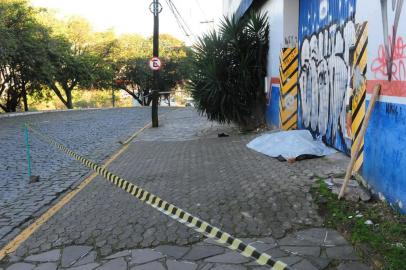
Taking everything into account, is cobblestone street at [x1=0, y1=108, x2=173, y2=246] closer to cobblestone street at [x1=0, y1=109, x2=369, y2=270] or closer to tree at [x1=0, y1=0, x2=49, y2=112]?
cobblestone street at [x1=0, y1=109, x2=369, y2=270]

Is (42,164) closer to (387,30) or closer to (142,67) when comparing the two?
(387,30)

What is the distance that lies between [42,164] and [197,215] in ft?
19.2

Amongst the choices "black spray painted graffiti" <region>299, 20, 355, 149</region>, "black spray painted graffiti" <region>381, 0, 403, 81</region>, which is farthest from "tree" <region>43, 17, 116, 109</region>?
"black spray painted graffiti" <region>381, 0, 403, 81</region>

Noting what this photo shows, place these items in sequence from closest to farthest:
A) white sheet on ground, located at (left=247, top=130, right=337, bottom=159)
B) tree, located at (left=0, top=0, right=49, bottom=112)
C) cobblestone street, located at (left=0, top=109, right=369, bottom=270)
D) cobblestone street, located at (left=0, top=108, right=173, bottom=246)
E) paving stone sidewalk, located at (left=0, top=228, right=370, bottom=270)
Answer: paving stone sidewalk, located at (left=0, top=228, right=370, bottom=270) < cobblestone street, located at (left=0, top=109, right=369, bottom=270) < cobblestone street, located at (left=0, top=108, right=173, bottom=246) < white sheet on ground, located at (left=247, top=130, right=337, bottom=159) < tree, located at (left=0, top=0, right=49, bottom=112)

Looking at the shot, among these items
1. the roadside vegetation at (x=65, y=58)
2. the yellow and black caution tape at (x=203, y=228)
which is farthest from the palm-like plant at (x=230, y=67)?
the yellow and black caution tape at (x=203, y=228)

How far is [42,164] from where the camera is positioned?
1041 cm

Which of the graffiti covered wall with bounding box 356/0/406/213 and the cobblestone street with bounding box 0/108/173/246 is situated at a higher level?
the graffiti covered wall with bounding box 356/0/406/213

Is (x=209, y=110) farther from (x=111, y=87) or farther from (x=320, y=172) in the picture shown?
(x=111, y=87)

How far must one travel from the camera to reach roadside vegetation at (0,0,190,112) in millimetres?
27812

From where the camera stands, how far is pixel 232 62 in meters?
14.2

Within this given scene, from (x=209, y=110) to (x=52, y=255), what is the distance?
32.2 feet

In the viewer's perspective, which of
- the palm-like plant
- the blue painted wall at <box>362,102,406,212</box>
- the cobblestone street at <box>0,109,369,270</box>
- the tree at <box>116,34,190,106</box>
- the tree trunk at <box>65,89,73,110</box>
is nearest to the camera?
the cobblestone street at <box>0,109,369,270</box>

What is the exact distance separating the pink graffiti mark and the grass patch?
144cm

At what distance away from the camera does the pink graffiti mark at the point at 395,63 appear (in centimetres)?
494
